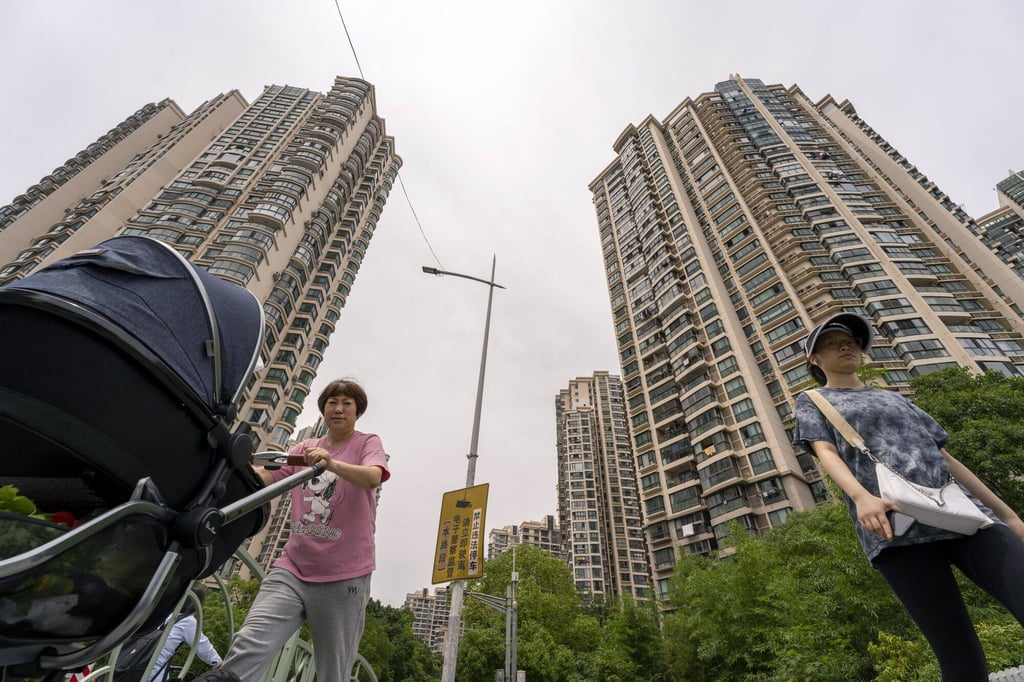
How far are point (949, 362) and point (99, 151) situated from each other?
8462 cm

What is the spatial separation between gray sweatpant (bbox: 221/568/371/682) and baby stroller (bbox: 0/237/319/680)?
0.57 m

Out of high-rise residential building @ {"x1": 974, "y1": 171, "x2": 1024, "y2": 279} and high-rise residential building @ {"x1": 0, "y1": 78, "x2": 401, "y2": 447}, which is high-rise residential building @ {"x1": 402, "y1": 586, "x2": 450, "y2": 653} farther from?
high-rise residential building @ {"x1": 974, "y1": 171, "x2": 1024, "y2": 279}

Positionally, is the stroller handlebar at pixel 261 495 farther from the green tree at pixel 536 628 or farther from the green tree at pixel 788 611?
the green tree at pixel 536 628

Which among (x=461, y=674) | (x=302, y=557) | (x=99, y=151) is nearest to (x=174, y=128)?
(x=99, y=151)

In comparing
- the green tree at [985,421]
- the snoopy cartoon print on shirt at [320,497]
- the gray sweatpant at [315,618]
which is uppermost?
the green tree at [985,421]

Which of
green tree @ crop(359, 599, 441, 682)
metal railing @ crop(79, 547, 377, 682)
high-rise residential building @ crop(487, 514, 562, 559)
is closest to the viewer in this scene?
metal railing @ crop(79, 547, 377, 682)

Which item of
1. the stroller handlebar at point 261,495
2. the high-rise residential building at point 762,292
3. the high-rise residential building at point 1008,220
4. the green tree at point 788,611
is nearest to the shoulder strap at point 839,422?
the stroller handlebar at point 261,495

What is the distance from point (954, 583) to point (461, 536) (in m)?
5.81

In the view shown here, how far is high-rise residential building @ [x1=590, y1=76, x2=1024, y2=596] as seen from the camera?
28.7 metres

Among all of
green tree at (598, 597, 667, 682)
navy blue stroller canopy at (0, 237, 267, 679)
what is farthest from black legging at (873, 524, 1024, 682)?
green tree at (598, 597, 667, 682)

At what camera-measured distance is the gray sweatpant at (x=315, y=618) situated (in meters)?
2.05

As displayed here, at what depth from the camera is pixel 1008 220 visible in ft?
168

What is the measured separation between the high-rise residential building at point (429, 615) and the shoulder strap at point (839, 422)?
432 ft

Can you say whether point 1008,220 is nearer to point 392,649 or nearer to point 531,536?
point 392,649
